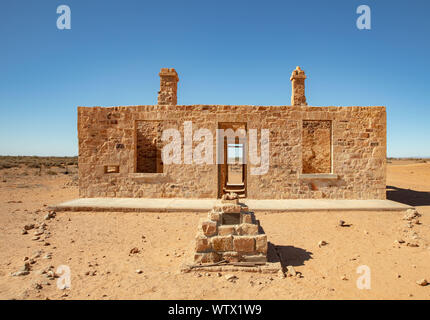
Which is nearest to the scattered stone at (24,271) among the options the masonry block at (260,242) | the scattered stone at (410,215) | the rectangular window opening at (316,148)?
the masonry block at (260,242)

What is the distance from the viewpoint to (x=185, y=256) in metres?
4.35

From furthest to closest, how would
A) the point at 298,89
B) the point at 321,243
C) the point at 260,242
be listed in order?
the point at 298,89 → the point at 321,243 → the point at 260,242

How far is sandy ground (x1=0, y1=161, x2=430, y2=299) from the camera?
128 inches

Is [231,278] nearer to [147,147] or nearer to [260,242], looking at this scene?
[260,242]

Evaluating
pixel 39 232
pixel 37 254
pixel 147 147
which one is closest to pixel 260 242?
pixel 37 254

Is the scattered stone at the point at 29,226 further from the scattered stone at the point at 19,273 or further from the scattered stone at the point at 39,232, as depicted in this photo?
the scattered stone at the point at 19,273

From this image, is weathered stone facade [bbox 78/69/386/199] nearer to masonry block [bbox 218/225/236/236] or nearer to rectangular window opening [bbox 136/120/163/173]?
rectangular window opening [bbox 136/120/163/173]

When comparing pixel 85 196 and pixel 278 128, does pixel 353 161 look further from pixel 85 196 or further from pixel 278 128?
pixel 85 196

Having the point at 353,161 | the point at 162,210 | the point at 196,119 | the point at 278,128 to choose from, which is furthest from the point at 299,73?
the point at 162,210

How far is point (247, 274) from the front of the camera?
3.67 metres

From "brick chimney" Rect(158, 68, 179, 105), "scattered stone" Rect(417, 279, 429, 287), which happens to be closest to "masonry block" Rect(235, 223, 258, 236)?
"scattered stone" Rect(417, 279, 429, 287)

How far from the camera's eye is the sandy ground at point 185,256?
3.25 meters

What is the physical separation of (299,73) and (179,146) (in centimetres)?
593

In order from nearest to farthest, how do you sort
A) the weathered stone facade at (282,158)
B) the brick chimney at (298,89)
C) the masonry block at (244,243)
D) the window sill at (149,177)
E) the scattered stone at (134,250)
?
1. the masonry block at (244,243)
2. the scattered stone at (134,250)
3. the weathered stone facade at (282,158)
4. the window sill at (149,177)
5. the brick chimney at (298,89)
